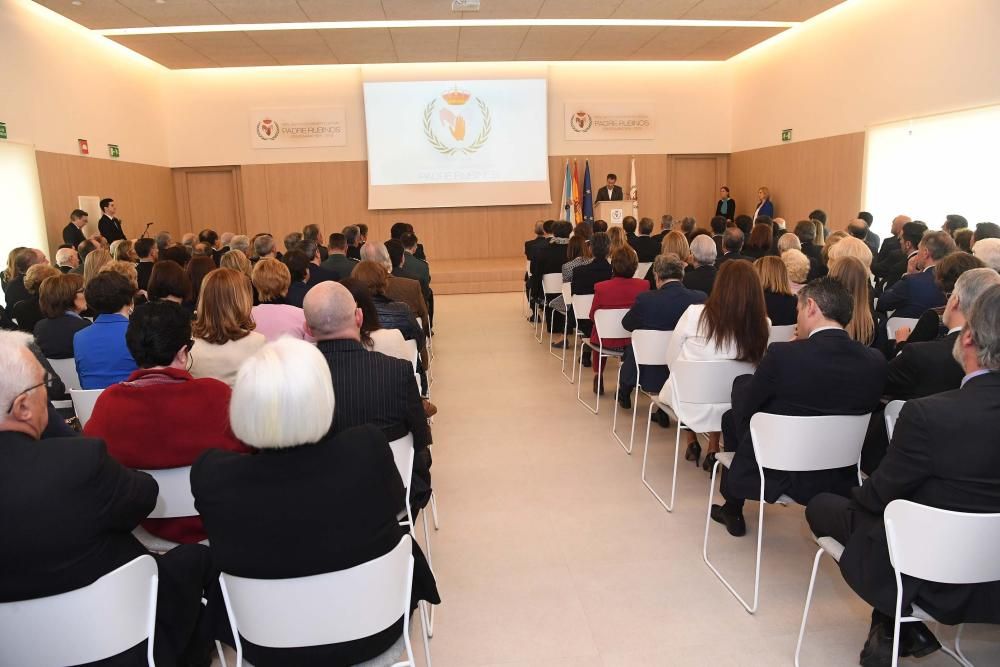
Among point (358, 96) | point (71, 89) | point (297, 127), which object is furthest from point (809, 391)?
point (297, 127)

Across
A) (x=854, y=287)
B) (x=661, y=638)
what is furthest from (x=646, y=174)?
(x=661, y=638)

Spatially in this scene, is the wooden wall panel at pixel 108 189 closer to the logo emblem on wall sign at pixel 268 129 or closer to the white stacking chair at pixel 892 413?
the logo emblem on wall sign at pixel 268 129

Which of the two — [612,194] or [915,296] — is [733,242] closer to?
[915,296]

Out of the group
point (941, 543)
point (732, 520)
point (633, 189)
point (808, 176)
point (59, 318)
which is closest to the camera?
point (941, 543)

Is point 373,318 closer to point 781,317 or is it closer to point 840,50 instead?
point 781,317

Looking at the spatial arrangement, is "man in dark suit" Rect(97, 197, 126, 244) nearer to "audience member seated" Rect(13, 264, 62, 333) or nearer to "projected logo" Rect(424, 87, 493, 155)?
"audience member seated" Rect(13, 264, 62, 333)

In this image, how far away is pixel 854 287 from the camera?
3.64 meters

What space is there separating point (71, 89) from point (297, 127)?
432 cm

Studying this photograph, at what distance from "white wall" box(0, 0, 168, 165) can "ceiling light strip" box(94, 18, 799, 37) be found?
692mm

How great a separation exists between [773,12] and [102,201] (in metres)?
10.4

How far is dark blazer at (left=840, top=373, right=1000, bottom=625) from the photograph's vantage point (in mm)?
1921

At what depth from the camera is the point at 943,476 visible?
1966mm

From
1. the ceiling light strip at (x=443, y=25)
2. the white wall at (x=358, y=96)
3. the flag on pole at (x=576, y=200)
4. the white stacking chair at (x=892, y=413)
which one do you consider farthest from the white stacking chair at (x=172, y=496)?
the white wall at (x=358, y=96)

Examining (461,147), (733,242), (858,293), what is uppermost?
(461,147)
